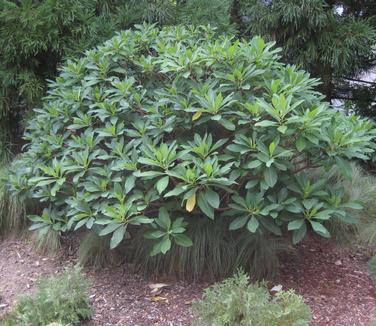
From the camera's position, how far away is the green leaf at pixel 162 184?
9.53 ft

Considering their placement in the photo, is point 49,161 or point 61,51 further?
point 61,51

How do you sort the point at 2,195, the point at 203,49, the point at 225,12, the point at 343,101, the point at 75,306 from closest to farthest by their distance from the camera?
the point at 75,306, the point at 203,49, the point at 2,195, the point at 225,12, the point at 343,101

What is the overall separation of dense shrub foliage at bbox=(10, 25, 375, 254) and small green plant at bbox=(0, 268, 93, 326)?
363 mm

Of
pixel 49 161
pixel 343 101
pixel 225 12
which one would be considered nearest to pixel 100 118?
pixel 49 161

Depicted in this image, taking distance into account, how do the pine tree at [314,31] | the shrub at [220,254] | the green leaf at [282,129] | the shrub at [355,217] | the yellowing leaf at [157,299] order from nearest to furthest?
the green leaf at [282,129], the yellowing leaf at [157,299], the shrub at [220,254], the shrub at [355,217], the pine tree at [314,31]

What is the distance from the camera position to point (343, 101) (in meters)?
6.23

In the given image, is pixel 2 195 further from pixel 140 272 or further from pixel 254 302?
pixel 254 302

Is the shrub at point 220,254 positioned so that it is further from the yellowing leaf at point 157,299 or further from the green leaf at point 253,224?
the green leaf at point 253,224

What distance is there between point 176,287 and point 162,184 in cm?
93

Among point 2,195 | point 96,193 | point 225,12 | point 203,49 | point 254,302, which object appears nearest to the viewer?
point 254,302

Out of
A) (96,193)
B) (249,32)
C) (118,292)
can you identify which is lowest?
(118,292)

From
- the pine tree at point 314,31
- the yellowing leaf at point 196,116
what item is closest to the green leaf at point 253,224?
the yellowing leaf at point 196,116

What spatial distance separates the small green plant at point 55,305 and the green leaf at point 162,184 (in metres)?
0.74

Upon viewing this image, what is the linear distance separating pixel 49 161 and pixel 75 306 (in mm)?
1198
